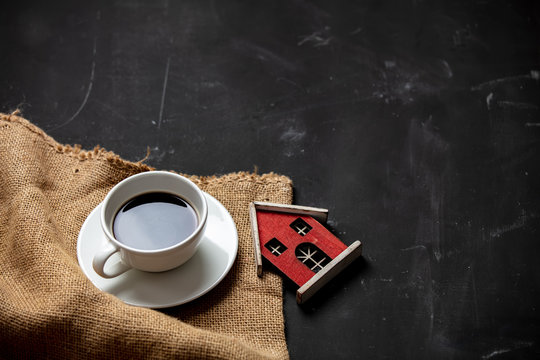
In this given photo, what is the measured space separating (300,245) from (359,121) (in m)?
0.37

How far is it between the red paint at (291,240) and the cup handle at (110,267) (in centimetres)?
26

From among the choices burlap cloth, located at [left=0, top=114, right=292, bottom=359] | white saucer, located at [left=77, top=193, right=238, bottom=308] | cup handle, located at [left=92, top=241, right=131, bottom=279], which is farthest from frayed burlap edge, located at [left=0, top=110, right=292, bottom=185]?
cup handle, located at [left=92, top=241, right=131, bottom=279]

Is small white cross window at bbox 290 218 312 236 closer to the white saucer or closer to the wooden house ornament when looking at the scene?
the wooden house ornament

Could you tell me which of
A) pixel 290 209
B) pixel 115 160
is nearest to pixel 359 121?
pixel 290 209

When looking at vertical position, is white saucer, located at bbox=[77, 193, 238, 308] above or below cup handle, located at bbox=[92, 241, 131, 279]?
below

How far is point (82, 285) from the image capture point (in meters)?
0.96

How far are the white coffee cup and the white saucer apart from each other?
0.08ft

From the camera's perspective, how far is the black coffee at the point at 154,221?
990 mm

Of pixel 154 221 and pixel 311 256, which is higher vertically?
pixel 154 221

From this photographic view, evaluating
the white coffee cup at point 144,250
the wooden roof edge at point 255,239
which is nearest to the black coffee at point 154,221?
the white coffee cup at point 144,250

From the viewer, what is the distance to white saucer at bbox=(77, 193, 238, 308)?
39.3 inches

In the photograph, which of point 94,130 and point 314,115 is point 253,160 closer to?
point 314,115

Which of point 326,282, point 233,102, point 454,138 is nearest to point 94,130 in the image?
point 233,102

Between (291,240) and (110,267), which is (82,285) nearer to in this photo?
(110,267)
